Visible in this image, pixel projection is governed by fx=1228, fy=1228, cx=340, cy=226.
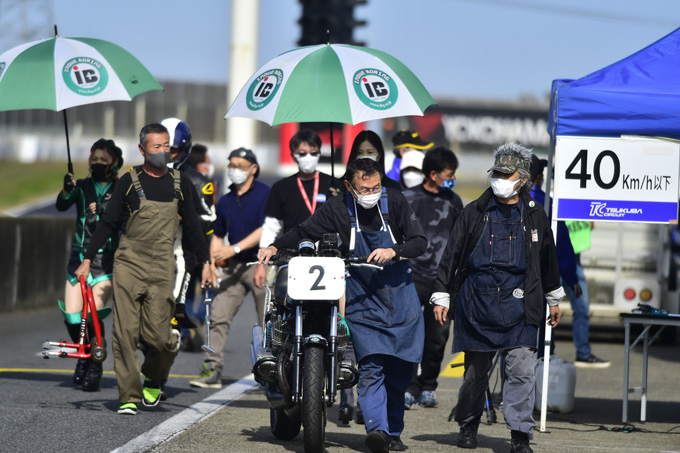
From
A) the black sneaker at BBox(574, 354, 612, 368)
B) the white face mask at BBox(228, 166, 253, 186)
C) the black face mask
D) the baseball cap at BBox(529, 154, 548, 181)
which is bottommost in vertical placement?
the black sneaker at BBox(574, 354, 612, 368)

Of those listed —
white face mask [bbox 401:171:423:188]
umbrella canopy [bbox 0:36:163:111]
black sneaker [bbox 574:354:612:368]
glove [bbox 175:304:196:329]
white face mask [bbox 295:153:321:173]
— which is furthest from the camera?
black sneaker [bbox 574:354:612:368]

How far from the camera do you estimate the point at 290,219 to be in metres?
9.63

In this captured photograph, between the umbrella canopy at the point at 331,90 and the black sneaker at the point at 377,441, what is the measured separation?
2.29m

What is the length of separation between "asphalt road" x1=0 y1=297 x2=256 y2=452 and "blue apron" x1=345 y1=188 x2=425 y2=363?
160cm

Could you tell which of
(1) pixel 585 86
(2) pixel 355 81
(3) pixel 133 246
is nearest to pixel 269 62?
(2) pixel 355 81

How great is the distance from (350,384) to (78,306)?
10.7 ft

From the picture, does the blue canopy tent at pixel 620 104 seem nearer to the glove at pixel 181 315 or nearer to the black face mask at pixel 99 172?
the glove at pixel 181 315

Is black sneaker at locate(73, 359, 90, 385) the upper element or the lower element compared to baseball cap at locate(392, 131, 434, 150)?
lower

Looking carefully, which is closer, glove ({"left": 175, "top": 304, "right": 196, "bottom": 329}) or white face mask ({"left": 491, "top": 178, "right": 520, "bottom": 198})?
white face mask ({"left": 491, "top": 178, "right": 520, "bottom": 198})

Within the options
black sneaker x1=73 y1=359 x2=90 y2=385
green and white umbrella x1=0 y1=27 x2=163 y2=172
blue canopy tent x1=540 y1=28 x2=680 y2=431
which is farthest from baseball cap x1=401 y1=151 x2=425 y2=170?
black sneaker x1=73 y1=359 x2=90 y2=385

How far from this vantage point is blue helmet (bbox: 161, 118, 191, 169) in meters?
9.98

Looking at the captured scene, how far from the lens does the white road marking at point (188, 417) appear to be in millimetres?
7352

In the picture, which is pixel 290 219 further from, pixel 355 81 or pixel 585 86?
pixel 585 86

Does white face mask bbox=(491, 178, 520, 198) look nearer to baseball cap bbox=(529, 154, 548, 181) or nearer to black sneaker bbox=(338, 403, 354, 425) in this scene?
black sneaker bbox=(338, 403, 354, 425)
